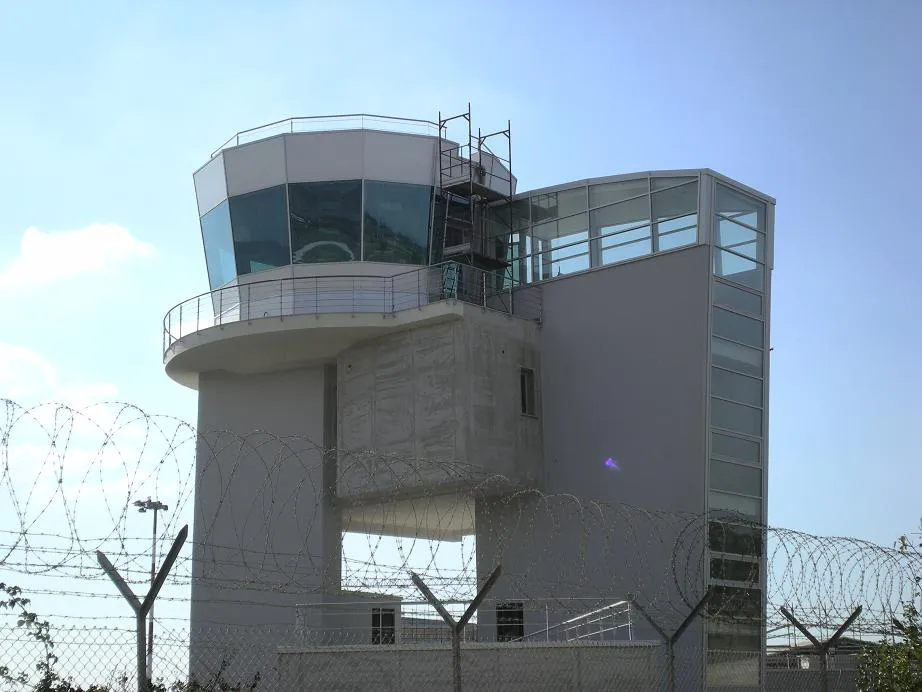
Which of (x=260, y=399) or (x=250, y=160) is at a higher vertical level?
(x=250, y=160)

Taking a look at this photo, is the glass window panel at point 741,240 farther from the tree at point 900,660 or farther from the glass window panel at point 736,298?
the tree at point 900,660

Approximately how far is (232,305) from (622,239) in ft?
27.7

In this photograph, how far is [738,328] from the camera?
84.9ft

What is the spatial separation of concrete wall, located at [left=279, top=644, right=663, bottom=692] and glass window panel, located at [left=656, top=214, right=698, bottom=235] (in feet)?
44.9

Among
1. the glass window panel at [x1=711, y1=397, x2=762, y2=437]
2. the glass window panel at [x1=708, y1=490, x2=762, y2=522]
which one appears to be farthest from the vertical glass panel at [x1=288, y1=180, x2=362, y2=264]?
the glass window panel at [x1=708, y1=490, x2=762, y2=522]

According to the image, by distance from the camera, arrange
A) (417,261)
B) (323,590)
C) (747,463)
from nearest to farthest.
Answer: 1. (323,590)
2. (747,463)
3. (417,261)

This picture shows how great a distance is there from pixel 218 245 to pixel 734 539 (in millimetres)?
12890

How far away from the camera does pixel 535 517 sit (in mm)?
26906

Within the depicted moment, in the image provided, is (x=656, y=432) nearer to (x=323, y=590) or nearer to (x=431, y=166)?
(x=431, y=166)

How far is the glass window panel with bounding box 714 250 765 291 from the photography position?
2548 centimetres

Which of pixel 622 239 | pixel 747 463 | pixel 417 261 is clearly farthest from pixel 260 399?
pixel 747 463

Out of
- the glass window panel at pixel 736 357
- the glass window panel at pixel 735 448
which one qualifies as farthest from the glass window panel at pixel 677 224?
the glass window panel at pixel 735 448

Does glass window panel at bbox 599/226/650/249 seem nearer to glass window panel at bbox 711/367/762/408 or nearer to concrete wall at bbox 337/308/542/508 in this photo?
concrete wall at bbox 337/308/542/508

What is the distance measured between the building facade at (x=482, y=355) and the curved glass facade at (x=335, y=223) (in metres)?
0.04
